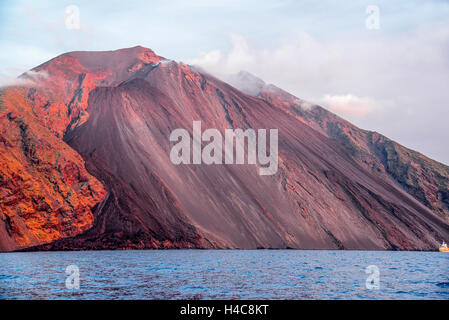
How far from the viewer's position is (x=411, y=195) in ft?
476

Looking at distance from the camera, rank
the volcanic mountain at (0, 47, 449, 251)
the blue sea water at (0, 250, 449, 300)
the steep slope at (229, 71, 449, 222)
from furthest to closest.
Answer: the steep slope at (229, 71, 449, 222) → the volcanic mountain at (0, 47, 449, 251) → the blue sea water at (0, 250, 449, 300)

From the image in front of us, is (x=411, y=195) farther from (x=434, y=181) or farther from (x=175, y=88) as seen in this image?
(x=175, y=88)

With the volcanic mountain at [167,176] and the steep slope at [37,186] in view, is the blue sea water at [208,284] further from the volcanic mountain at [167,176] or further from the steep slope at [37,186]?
the volcanic mountain at [167,176]

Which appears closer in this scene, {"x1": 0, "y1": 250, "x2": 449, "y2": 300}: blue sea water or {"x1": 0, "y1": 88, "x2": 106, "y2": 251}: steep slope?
{"x1": 0, "y1": 250, "x2": 449, "y2": 300}: blue sea water

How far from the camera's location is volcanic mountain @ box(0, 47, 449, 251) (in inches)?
3231

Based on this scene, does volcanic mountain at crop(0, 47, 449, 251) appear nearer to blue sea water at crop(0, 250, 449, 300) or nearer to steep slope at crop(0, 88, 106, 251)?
steep slope at crop(0, 88, 106, 251)

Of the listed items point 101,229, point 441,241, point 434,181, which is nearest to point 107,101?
point 101,229

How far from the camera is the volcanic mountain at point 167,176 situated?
3231 inches
